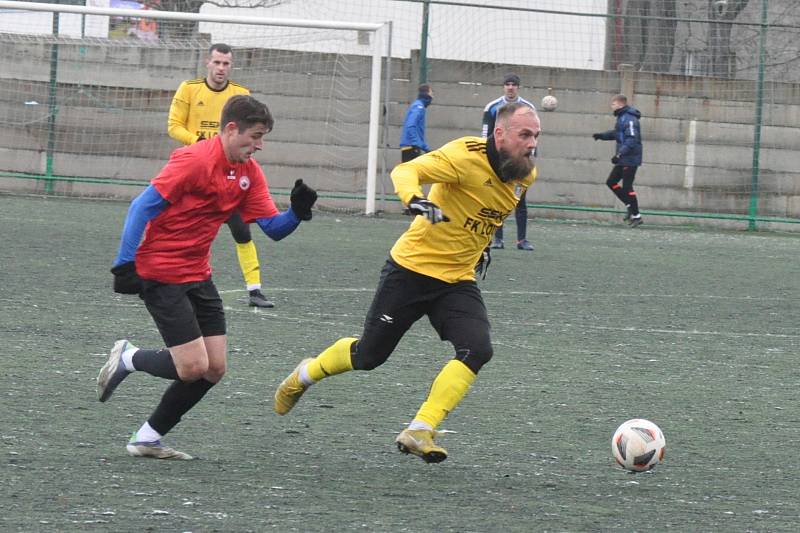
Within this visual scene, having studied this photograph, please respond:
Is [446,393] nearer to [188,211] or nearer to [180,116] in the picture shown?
[188,211]

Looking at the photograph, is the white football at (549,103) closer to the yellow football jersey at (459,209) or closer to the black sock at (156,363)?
the yellow football jersey at (459,209)

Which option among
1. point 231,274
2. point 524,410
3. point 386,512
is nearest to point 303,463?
point 386,512

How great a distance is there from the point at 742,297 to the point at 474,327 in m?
6.77

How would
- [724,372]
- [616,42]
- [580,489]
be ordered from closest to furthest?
[580,489]
[724,372]
[616,42]

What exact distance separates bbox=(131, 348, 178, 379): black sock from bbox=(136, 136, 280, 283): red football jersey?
0.35m

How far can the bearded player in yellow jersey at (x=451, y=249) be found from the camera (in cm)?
569

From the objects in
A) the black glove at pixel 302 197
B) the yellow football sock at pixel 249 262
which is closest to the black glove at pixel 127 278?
the black glove at pixel 302 197

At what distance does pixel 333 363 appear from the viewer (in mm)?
5969

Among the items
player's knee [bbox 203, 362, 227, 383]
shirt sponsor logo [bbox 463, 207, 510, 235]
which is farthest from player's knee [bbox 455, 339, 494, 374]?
player's knee [bbox 203, 362, 227, 383]

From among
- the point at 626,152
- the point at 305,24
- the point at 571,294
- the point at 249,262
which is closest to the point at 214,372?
the point at 249,262

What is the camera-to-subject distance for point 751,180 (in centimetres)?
2022

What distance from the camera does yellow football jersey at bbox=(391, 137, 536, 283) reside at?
227 inches

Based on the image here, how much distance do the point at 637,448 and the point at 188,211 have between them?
2.00 meters

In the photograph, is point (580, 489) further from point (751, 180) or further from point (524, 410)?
point (751, 180)
